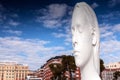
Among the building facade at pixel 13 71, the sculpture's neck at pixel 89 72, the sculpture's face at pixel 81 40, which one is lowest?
the sculpture's neck at pixel 89 72

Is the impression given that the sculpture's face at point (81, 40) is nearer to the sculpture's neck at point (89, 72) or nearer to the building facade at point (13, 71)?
the sculpture's neck at point (89, 72)

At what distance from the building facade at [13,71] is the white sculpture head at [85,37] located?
12738 cm

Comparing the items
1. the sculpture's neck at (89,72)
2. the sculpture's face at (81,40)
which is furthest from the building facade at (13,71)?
the sculpture's face at (81,40)

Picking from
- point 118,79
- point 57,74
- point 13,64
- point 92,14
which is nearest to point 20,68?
point 13,64

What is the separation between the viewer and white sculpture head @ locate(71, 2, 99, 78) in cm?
742

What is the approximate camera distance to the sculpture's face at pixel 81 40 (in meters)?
7.41

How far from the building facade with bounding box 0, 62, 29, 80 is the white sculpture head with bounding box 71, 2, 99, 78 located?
127385 mm

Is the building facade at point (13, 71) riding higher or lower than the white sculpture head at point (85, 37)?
higher

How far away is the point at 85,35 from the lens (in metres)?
7.44

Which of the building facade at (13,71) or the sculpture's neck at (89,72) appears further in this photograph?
the building facade at (13,71)

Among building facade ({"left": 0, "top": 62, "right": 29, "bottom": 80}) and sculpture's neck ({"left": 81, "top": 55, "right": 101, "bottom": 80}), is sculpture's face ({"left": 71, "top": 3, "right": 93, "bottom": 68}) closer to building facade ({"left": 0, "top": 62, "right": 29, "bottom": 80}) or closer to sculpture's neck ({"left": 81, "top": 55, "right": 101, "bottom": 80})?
sculpture's neck ({"left": 81, "top": 55, "right": 101, "bottom": 80})

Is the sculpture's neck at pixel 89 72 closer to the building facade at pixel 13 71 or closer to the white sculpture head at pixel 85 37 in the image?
the white sculpture head at pixel 85 37

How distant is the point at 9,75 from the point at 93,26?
13551cm

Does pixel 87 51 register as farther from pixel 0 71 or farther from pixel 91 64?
pixel 0 71
